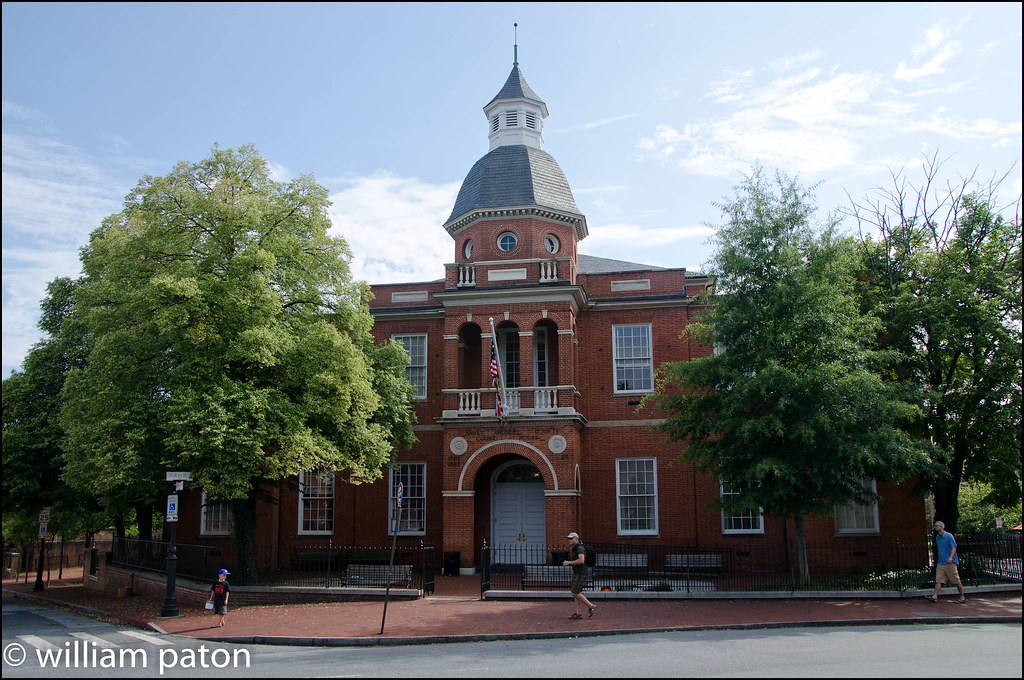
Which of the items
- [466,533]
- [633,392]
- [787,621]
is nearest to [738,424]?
[787,621]

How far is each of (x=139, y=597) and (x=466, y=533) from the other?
9999mm

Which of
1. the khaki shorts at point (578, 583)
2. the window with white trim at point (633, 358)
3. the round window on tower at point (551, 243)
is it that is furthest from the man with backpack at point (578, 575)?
the round window on tower at point (551, 243)

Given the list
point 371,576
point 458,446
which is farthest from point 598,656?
point 458,446

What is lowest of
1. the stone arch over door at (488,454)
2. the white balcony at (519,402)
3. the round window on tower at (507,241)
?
the stone arch over door at (488,454)

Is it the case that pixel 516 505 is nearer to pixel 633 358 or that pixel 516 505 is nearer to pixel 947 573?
pixel 633 358

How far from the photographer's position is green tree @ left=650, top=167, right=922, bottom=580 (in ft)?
56.0

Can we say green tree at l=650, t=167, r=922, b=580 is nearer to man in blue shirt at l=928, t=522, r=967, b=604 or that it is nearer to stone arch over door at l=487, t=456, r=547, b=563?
man in blue shirt at l=928, t=522, r=967, b=604

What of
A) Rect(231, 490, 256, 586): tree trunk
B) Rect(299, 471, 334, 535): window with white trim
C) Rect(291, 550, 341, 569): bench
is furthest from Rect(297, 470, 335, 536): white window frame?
Rect(231, 490, 256, 586): tree trunk

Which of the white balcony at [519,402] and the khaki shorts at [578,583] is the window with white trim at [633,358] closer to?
the white balcony at [519,402]

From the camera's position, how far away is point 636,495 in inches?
987

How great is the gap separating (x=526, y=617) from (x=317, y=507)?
13.3m

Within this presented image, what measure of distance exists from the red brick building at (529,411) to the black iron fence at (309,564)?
678mm

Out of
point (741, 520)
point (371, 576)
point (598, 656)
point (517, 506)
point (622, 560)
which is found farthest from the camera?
point (517, 506)

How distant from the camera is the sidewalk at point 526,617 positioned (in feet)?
46.9
